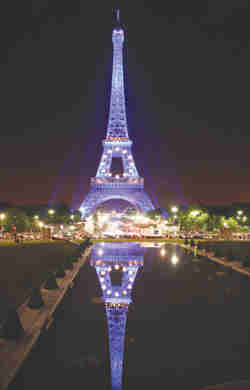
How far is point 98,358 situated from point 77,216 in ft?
211

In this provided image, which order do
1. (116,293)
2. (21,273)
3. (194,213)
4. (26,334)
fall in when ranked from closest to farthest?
(26,334)
(116,293)
(21,273)
(194,213)

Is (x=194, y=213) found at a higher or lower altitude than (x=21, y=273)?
higher

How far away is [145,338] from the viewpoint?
984cm

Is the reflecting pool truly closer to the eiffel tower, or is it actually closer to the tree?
the tree

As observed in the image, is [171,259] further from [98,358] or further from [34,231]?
[34,231]

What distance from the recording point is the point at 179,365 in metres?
8.17

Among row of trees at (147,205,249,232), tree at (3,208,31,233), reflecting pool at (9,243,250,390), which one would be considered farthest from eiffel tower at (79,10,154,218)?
reflecting pool at (9,243,250,390)

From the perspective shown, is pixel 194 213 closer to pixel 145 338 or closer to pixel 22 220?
pixel 22 220

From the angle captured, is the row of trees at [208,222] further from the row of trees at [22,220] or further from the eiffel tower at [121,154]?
the eiffel tower at [121,154]

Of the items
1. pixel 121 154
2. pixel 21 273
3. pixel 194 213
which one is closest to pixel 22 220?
pixel 194 213

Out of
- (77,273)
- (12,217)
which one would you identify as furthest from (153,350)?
(12,217)

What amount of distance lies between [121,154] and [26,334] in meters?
78.9

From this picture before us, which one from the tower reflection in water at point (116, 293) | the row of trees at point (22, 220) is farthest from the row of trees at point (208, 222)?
the tower reflection in water at point (116, 293)

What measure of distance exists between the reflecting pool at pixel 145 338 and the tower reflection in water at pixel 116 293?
30mm
